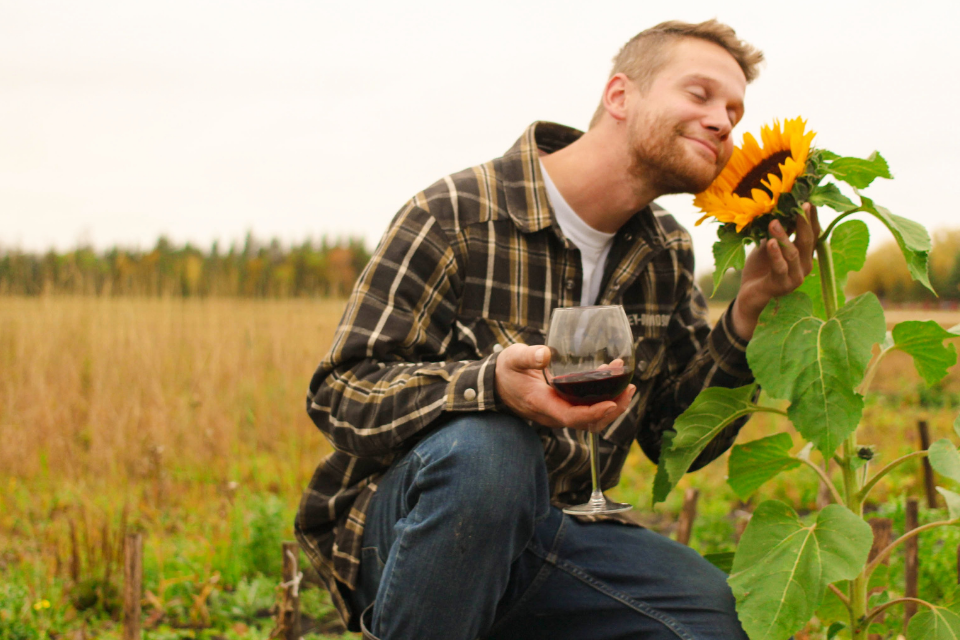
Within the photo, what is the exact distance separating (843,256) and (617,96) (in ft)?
2.86

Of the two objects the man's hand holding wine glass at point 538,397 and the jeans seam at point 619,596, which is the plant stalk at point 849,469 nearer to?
the jeans seam at point 619,596

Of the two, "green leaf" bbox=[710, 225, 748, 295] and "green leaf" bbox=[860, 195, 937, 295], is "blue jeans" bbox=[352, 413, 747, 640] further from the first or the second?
"green leaf" bbox=[860, 195, 937, 295]

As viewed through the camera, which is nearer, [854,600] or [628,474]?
[854,600]

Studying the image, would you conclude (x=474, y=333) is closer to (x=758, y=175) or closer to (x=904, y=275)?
(x=758, y=175)

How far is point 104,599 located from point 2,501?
1.47 meters

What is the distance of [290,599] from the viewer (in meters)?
2.45

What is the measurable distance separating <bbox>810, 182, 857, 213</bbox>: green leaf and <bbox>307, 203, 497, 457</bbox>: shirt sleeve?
2.65 ft

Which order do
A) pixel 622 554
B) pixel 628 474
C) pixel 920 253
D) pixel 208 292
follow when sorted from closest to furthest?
pixel 920 253 < pixel 622 554 < pixel 628 474 < pixel 208 292

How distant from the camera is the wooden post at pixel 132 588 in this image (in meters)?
2.48

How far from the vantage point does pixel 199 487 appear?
4.24 meters

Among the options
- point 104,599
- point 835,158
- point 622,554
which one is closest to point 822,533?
point 622,554

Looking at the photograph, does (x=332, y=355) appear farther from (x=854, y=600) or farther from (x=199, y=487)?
(x=199, y=487)

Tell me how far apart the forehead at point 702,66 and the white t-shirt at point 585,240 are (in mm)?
445

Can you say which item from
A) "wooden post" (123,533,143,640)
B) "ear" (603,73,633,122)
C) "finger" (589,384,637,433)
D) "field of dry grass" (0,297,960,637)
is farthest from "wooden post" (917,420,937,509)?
"wooden post" (123,533,143,640)
